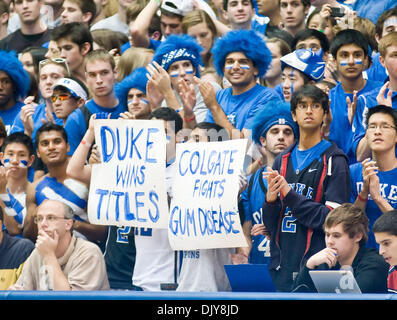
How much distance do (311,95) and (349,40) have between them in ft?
2.77

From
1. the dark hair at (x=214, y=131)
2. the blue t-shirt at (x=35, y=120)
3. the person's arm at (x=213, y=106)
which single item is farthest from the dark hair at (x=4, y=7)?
the dark hair at (x=214, y=131)

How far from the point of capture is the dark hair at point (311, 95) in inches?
264

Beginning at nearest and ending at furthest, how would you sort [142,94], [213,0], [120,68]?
[142,94], [120,68], [213,0]

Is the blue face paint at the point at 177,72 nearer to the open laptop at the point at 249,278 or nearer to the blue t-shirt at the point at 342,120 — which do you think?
the blue t-shirt at the point at 342,120

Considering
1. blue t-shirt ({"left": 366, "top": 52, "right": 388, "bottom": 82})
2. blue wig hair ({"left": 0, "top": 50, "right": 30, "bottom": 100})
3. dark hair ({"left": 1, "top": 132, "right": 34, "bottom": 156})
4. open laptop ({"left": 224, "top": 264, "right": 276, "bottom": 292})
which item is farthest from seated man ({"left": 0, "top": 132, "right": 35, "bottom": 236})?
blue t-shirt ({"left": 366, "top": 52, "right": 388, "bottom": 82})

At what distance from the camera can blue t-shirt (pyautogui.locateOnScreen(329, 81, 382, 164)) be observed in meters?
7.15

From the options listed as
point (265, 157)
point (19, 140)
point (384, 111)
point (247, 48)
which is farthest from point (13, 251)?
point (384, 111)

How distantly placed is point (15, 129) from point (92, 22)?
1.62m

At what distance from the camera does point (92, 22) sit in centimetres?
956

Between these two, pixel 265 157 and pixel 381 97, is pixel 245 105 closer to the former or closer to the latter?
pixel 265 157

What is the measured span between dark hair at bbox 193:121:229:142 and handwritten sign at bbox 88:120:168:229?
31 centimetres

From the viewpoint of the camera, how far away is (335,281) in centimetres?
578
